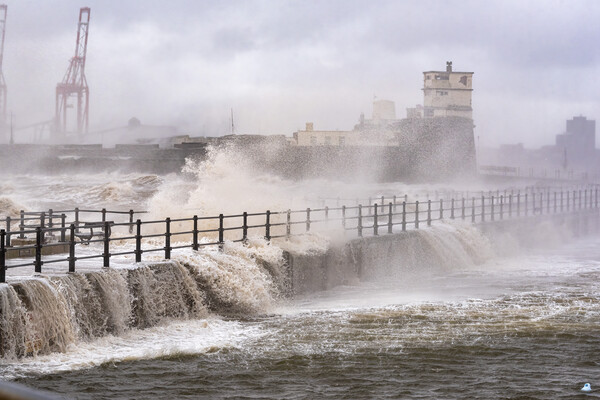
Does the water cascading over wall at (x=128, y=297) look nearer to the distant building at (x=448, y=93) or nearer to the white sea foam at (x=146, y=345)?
the white sea foam at (x=146, y=345)

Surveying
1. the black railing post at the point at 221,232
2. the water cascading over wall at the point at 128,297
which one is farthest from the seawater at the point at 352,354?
the black railing post at the point at 221,232

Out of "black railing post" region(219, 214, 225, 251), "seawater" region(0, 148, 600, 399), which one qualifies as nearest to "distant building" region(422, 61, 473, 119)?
"seawater" region(0, 148, 600, 399)

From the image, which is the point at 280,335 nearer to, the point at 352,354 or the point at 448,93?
the point at 352,354

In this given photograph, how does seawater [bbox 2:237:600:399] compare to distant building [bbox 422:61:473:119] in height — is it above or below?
below

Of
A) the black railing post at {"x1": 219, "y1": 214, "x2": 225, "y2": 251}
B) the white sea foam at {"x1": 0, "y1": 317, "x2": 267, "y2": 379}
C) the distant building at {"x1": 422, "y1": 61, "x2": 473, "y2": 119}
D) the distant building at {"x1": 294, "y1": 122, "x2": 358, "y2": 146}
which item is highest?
the distant building at {"x1": 422, "y1": 61, "x2": 473, "y2": 119}

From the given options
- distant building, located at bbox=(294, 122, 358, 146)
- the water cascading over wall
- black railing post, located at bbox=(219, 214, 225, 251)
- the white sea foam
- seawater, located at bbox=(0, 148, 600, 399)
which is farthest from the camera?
distant building, located at bbox=(294, 122, 358, 146)

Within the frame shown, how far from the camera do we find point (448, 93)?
9062cm

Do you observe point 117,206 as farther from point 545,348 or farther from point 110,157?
point 545,348

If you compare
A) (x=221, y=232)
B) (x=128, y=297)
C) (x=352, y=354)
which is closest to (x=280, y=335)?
(x=352, y=354)

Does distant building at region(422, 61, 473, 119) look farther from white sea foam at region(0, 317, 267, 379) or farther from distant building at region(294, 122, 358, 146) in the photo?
white sea foam at region(0, 317, 267, 379)

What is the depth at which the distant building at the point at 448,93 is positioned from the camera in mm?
89875

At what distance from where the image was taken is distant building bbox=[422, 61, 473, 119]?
8988cm

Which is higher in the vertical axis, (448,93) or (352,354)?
(448,93)

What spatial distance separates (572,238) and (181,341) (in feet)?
90.7
